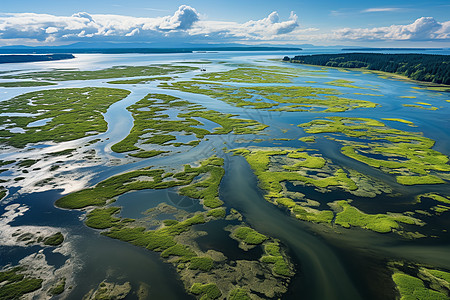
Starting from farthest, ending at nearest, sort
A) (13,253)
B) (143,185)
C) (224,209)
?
1. (143,185)
2. (224,209)
3. (13,253)

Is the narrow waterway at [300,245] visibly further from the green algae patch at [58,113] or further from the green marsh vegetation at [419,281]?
the green algae patch at [58,113]

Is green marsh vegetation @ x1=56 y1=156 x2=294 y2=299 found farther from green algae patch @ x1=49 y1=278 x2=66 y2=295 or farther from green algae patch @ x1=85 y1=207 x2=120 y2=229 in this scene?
green algae patch @ x1=49 y1=278 x2=66 y2=295

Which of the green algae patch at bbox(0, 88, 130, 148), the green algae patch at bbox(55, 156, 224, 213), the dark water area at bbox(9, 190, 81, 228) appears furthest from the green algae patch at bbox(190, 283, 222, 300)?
the green algae patch at bbox(0, 88, 130, 148)

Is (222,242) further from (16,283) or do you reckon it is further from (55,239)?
(16,283)

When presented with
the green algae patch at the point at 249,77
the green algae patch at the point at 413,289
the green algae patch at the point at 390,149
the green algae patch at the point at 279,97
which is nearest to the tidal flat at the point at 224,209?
the green algae patch at the point at 413,289

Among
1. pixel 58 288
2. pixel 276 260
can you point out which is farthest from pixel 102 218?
pixel 276 260

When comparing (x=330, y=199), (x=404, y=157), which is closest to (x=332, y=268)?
(x=330, y=199)

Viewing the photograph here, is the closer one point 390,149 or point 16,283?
point 16,283
